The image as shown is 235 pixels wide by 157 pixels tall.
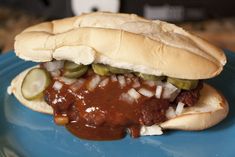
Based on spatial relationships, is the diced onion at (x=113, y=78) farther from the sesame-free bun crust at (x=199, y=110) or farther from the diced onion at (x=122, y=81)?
the sesame-free bun crust at (x=199, y=110)

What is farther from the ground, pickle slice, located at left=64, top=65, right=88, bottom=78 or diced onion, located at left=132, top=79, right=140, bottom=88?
pickle slice, located at left=64, top=65, right=88, bottom=78

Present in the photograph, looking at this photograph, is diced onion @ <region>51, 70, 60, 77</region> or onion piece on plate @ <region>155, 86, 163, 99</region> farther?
diced onion @ <region>51, 70, 60, 77</region>

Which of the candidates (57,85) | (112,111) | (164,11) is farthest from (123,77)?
(164,11)

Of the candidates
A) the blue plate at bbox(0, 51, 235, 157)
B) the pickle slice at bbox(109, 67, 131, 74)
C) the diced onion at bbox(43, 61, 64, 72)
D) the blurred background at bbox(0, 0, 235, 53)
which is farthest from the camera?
the blurred background at bbox(0, 0, 235, 53)

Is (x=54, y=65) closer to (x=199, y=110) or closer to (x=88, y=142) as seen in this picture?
(x=88, y=142)

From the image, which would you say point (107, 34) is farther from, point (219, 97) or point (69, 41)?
point (219, 97)

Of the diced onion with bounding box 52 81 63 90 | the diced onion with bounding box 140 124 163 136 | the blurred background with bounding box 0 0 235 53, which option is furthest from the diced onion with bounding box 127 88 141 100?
the blurred background with bounding box 0 0 235 53

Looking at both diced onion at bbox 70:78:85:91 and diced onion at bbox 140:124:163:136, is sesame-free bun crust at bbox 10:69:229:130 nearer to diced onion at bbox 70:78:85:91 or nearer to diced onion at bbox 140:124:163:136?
diced onion at bbox 140:124:163:136
